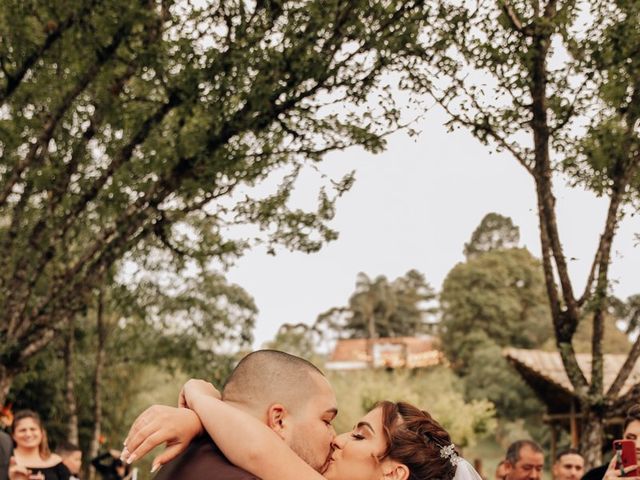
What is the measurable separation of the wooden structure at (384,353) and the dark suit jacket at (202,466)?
5640 centimetres

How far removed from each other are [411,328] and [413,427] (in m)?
103

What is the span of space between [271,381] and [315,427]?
0.19 metres

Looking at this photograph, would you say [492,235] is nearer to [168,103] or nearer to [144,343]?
[144,343]

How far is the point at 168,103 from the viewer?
1203 centimetres

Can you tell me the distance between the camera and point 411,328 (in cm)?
10519

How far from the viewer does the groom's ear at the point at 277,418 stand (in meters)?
2.58

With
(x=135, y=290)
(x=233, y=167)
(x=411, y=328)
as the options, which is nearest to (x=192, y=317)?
(x=135, y=290)

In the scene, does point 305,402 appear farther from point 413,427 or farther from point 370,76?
point 370,76

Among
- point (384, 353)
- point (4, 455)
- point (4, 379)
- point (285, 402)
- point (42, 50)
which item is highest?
point (42, 50)

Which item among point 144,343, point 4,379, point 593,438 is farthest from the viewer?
point 144,343

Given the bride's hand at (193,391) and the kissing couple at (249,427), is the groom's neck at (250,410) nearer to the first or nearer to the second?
the kissing couple at (249,427)

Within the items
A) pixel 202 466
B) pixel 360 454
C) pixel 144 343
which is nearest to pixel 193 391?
pixel 202 466

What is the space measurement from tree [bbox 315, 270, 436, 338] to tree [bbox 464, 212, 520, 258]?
37.4ft

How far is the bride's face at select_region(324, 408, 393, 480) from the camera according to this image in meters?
3.39
